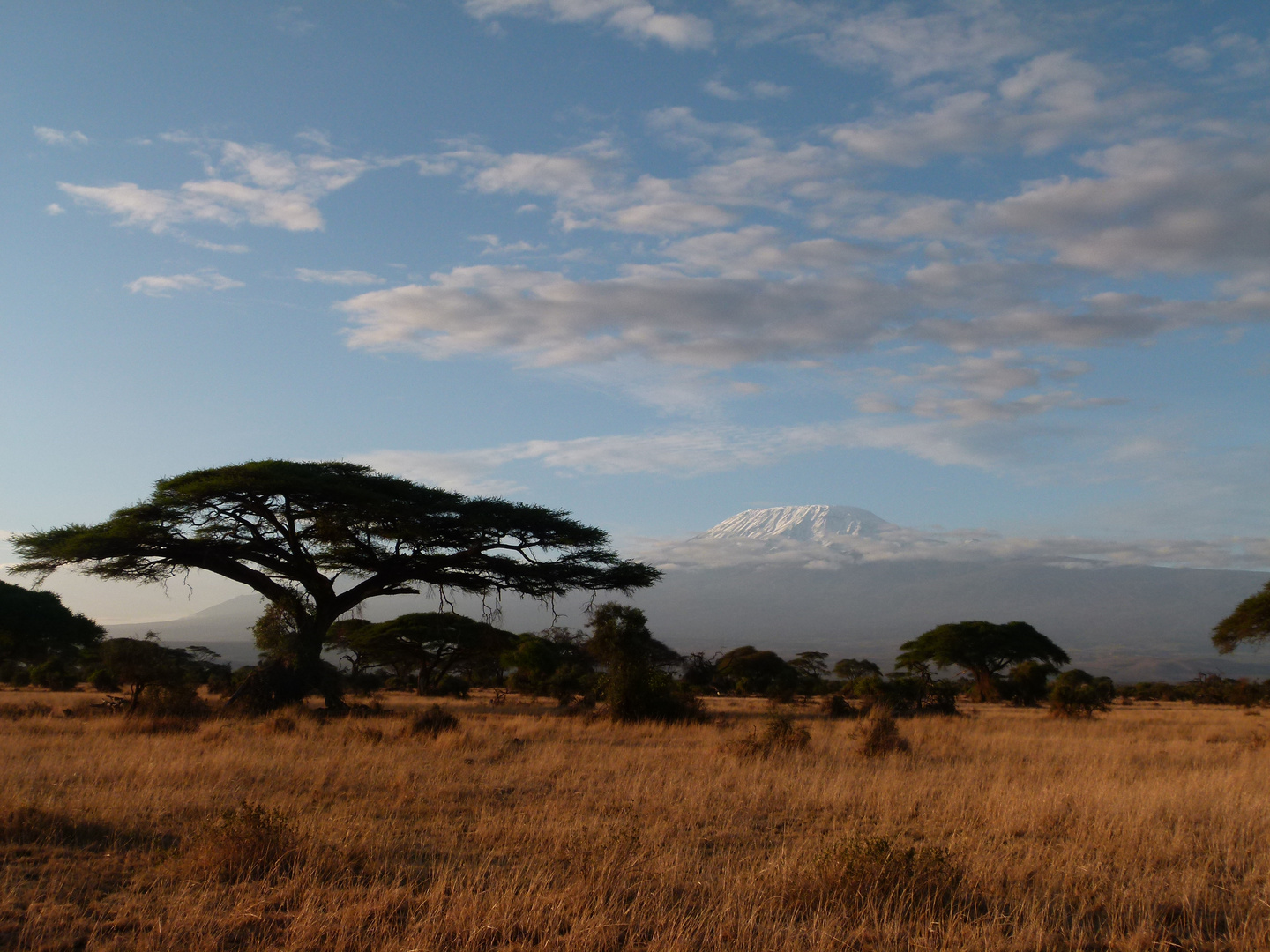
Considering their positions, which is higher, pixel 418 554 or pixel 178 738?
pixel 418 554

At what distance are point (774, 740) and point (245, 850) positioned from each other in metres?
9.35

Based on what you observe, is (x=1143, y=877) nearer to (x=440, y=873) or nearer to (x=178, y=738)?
(x=440, y=873)

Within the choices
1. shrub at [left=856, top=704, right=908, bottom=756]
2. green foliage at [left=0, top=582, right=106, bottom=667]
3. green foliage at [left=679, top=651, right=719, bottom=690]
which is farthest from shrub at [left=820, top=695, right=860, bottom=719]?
green foliage at [left=0, top=582, right=106, bottom=667]

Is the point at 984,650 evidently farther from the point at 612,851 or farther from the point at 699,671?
the point at 612,851

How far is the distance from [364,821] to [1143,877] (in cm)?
606

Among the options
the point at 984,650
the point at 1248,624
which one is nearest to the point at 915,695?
the point at 1248,624

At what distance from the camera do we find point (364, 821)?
7.46 meters

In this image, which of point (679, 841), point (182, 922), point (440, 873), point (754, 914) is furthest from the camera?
point (679, 841)

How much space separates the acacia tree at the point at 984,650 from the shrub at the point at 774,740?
33350 mm

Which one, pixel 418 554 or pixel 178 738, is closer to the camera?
pixel 178 738

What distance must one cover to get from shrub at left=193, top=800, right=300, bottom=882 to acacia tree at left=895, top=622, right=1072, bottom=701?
141 feet

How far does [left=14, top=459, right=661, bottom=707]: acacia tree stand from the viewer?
22.8 metres

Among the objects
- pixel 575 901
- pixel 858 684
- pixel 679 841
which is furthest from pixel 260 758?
pixel 858 684

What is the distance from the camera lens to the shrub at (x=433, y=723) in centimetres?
1518
